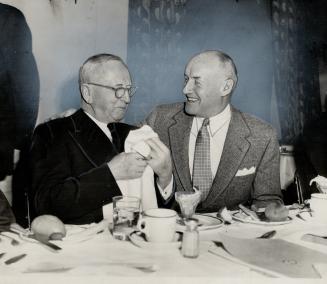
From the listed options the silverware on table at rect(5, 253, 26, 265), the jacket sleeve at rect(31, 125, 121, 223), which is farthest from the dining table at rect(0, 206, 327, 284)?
the jacket sleeve at rect(31, 125, 121, 223)

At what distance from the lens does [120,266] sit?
3.75ft

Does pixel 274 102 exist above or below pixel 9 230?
above

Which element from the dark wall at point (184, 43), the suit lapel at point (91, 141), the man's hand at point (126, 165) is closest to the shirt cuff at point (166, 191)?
the man's hand at point (126, 165)

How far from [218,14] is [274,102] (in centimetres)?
90

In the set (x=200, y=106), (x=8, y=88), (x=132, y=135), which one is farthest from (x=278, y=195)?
(x=8, y=88)

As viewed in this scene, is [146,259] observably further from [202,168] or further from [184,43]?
[184,43]

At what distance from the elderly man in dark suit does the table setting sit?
88 centimetres

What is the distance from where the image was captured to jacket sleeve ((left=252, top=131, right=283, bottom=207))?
8.24ft

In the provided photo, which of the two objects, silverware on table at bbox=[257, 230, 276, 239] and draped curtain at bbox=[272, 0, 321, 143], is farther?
draped curtain at bbox=[272, 0, 321, 143]

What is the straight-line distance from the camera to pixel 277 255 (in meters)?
1.24

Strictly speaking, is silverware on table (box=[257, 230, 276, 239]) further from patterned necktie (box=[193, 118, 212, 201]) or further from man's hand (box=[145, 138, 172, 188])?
patterned necktie (box=[193, 118, 212, 201])

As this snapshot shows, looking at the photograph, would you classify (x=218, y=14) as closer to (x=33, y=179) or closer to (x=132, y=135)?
(x=132, y=135)

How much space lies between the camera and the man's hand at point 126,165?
78.7 inches

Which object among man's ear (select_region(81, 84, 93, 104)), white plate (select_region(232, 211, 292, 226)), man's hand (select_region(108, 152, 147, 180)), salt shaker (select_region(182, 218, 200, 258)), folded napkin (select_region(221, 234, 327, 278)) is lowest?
white plate (select_region(232, 211, 292, 226))
